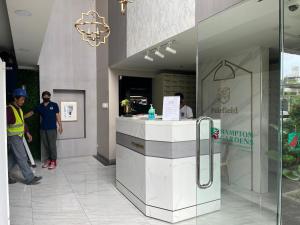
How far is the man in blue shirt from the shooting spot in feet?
18.1

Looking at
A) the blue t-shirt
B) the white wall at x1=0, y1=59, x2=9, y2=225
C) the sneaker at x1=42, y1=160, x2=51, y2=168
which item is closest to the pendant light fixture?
the white wall at x1=0, y1=59, x2=9, y2=225

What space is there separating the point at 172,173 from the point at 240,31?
189cm

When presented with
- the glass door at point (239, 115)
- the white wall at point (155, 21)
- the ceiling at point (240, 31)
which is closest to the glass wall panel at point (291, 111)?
the ceiling at point (240, 31)

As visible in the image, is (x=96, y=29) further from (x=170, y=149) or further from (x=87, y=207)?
(x=87, y=207)

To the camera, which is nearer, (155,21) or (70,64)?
(155,21)

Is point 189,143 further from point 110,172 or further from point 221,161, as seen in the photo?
point 110,172

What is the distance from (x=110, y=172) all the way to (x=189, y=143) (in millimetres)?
2785

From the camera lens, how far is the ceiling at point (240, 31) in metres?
2.38

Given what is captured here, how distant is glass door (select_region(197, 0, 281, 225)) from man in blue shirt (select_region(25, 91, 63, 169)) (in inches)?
144

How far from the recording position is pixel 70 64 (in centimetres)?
647

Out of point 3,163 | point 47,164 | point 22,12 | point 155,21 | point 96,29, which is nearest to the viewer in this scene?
point 3,163

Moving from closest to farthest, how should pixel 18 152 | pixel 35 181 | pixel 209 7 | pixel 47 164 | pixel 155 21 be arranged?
pixel 209 7 → pixel 155 21 → pixel 18 152 → pixel 35 181 → pixel 47 164

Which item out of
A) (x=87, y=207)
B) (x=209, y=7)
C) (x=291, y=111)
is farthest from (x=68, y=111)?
(x=291, y=111)

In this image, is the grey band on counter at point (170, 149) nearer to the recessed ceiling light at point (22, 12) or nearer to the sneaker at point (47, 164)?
the recessed ceiling light at point (22, 12)
